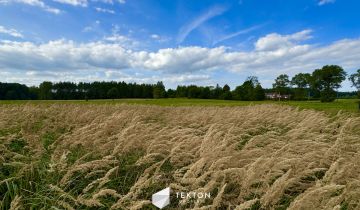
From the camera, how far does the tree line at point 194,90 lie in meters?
98.7

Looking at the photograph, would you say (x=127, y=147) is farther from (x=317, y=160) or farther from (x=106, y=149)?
(x=317, y=160)

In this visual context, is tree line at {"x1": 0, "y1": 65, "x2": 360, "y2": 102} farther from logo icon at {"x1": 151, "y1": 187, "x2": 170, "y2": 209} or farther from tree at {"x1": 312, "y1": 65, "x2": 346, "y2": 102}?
logo icon at {"x1": 151, "y1": 187, "x2": 170, "y2": 209}

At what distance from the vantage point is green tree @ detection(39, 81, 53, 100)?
114 m

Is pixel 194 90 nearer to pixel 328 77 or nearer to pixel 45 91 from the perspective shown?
pixel 328 77

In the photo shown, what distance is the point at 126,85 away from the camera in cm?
12925

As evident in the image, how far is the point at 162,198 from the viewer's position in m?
3.42

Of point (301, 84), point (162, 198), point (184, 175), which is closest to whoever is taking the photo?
point (184, 175)

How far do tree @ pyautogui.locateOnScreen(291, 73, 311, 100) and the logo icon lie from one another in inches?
4375

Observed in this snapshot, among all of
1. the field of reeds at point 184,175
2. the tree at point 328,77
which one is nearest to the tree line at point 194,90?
the tree at point 328,77

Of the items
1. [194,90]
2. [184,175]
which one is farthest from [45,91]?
[184,175]

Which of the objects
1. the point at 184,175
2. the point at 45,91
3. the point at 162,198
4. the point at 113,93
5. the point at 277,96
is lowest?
the point at 162,198

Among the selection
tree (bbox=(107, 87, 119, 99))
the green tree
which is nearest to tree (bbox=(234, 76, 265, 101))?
tree (bbox=(107, 87, 119, 99))

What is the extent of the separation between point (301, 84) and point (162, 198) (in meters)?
128

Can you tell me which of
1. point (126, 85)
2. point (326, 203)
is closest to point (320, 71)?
point (126, 85)
